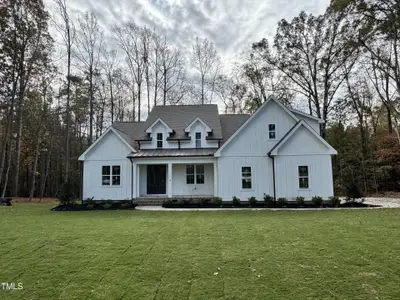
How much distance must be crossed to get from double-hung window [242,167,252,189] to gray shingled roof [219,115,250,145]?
380cm

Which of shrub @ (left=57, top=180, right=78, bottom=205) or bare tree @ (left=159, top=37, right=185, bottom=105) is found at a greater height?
bare tree @ (left=159, top=37, right=185, bottom=105)

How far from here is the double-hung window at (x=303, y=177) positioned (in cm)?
1524

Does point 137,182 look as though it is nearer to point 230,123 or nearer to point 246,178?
point 246,178

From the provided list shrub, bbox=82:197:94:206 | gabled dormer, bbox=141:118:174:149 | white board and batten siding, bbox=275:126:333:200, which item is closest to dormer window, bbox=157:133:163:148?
gabled dormer, bbox=141:118:174:149

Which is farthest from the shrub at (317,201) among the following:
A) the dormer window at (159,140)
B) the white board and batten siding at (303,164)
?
the dormer window at (159,140)

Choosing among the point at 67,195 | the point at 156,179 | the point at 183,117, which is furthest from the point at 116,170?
the point at 183,117

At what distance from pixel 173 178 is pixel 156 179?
4.39 ft

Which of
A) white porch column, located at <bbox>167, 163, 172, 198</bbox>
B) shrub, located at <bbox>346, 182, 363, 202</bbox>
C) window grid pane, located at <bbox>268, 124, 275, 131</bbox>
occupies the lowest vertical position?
shrub, located at <bbox>346, 182, 363, 202</bbox>

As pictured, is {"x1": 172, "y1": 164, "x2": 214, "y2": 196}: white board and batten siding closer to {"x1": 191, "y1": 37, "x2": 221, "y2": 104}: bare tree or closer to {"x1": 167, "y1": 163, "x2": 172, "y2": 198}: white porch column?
{"x1": 167, "y1": 163, "x2": 172, "y2": 198}: white porch column

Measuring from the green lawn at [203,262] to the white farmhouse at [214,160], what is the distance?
752 centimetres

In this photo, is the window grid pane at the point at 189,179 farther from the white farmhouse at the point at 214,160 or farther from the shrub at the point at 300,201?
the shrub at the point at 300,201

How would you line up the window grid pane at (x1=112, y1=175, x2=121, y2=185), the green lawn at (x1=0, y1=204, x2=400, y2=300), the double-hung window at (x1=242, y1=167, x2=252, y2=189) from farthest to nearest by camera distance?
the window grid pane at (x1=112, y1=175, x2=121, y2=185), the double-hung window at (x1=242, y1=167, x2=252, y2=189), the green lawn at (x1=0, y1=204, x2=400, y2=300)

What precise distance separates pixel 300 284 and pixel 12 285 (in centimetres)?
452

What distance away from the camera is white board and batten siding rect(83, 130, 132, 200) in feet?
55.6
